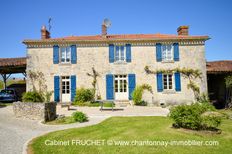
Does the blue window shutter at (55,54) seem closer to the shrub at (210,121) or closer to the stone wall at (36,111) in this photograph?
the stone wall at (36,111)

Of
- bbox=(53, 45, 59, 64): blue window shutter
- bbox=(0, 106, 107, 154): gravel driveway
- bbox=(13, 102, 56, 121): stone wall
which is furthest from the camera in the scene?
bbox=(53, 45, 59, 64): blue window shutter

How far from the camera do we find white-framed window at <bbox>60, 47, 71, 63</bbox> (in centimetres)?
1658

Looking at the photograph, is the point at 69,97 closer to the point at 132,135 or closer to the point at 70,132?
the point at 70,132

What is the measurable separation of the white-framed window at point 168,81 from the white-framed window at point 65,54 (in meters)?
8.24

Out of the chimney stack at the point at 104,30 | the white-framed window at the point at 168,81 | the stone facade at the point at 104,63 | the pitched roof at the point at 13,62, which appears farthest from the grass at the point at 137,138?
the pitched roof at the point at 13,62

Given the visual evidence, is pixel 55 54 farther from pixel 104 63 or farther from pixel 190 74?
pixel 190 74

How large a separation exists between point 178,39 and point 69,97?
33.8ft

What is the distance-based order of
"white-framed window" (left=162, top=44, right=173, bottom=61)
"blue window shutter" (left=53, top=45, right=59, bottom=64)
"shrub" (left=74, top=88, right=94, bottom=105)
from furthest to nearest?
1. "white-framed window" (left=162, top=44, right=173, bottom=61)
2. "blue window shutter" (left=53, top=45, right=59, bottom=64)
3. "shrub" (left=74, top=88, right=94, bottom=105)

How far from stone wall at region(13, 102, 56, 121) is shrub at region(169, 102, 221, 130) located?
675cm

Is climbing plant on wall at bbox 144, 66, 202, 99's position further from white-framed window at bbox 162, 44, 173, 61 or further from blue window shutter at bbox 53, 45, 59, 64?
blue window shutter at bbox 53, 45, 59, 64

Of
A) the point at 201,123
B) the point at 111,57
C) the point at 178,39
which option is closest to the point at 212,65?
the point at 178,39

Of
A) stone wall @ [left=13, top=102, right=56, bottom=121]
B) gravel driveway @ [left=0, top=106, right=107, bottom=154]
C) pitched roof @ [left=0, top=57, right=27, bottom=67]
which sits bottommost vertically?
gravel driveway @ [left=0, top=106, right=107, bottom=154]

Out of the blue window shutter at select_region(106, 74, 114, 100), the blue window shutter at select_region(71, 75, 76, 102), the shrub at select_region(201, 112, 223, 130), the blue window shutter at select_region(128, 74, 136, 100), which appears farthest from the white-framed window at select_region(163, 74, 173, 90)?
the shrub at select_region(201, 112, 223, 130)

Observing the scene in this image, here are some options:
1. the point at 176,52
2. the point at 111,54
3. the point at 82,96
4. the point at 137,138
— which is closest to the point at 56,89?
the point at 82,96
